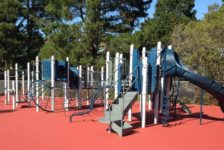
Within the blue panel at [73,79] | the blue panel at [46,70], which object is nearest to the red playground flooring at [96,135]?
the blue panel at [46,70]

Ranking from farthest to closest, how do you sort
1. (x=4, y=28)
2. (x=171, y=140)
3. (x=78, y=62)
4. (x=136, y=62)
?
1. (x=4, y=28)
2. (x=78, y=62)
3. (x=136, y=62)
4. (x=171, y=140)

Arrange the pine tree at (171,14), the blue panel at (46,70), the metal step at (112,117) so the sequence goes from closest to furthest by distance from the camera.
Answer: the metal step at (112,117)
the blue panel at (46,70)
the pine tree at (171,14)

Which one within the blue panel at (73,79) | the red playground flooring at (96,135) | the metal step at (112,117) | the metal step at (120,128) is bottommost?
the red playground flooring at (96,135)

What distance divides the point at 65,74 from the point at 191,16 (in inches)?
1076

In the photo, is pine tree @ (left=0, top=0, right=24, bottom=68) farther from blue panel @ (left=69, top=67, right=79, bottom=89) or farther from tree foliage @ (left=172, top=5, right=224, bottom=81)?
blue panel @ (left=69, top=67, right=79, bottom=89)

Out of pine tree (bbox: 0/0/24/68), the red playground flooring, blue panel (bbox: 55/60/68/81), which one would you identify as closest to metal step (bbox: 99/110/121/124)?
the red playground flooring

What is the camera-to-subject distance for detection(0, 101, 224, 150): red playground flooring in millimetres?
8391

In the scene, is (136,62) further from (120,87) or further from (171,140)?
(171,140)

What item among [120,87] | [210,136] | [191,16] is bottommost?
[210,136]

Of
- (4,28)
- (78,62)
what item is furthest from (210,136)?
(4,28)

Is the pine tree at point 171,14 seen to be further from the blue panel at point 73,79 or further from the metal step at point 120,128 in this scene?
the metal step at point 120,128

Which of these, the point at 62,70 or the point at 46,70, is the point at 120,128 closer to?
the point at 62,70

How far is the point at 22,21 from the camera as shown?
32594mm

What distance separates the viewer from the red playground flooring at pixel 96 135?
839 centimetres
